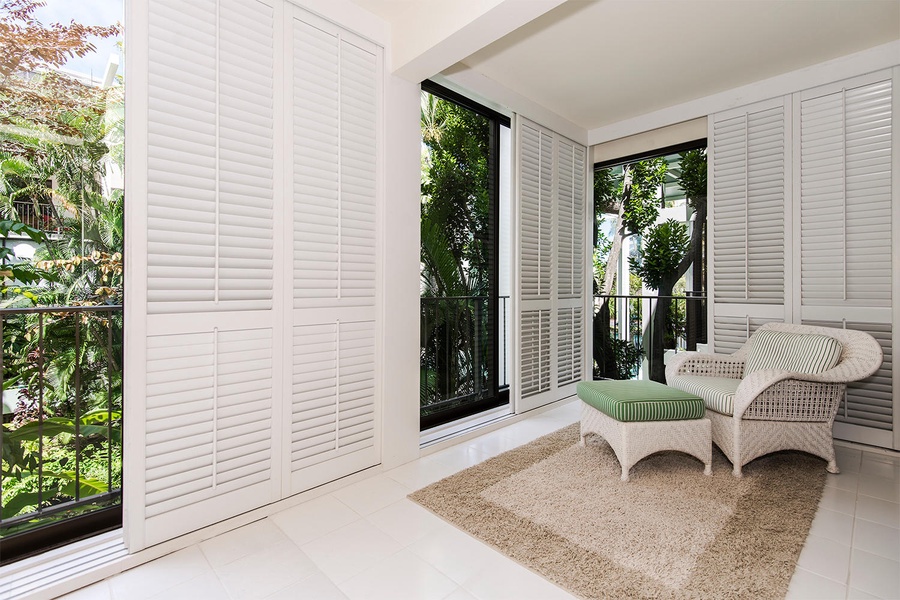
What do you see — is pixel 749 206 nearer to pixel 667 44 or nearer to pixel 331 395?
pixel 667 44

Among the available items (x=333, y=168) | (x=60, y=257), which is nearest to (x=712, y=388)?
(x=333, y=168)

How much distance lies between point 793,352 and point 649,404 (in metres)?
1.07

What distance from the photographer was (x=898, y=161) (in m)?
2.65

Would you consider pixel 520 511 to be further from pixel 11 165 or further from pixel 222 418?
pixel 11 165

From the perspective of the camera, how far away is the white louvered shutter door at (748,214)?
3090mm

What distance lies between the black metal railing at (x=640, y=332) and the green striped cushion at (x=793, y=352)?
146cm

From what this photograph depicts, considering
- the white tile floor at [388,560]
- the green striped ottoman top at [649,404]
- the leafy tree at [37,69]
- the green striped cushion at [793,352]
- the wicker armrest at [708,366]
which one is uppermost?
the leafy tree at [37,69]

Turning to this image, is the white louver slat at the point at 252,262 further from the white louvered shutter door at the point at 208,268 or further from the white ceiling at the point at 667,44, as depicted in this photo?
the white ceiling at the point at 667,44

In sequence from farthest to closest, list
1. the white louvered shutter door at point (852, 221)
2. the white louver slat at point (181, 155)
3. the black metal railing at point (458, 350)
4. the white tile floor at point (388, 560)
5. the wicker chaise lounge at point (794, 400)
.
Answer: the black metal railing at point (458, 350)
the white louvered shutter door at point (852, 221)
the wicker chaise lounge at point (794, 400)
the white louver slat at point (181, 155)
the white tile floor at point (388, 560)

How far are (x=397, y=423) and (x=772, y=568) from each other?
1804 mm

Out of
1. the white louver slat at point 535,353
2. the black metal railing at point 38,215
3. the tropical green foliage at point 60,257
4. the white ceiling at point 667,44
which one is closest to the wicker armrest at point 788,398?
the white louver slat at point 535,353

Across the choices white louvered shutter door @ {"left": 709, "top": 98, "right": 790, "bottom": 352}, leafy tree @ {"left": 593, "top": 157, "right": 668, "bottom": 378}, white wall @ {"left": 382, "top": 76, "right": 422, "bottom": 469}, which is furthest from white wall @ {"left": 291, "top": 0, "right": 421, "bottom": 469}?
leafy tree @ {"left": 593, "top": 157, "right": 668, "bottom": 378}

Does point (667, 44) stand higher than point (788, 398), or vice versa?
point (667, 44)

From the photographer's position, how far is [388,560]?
1661 mm
